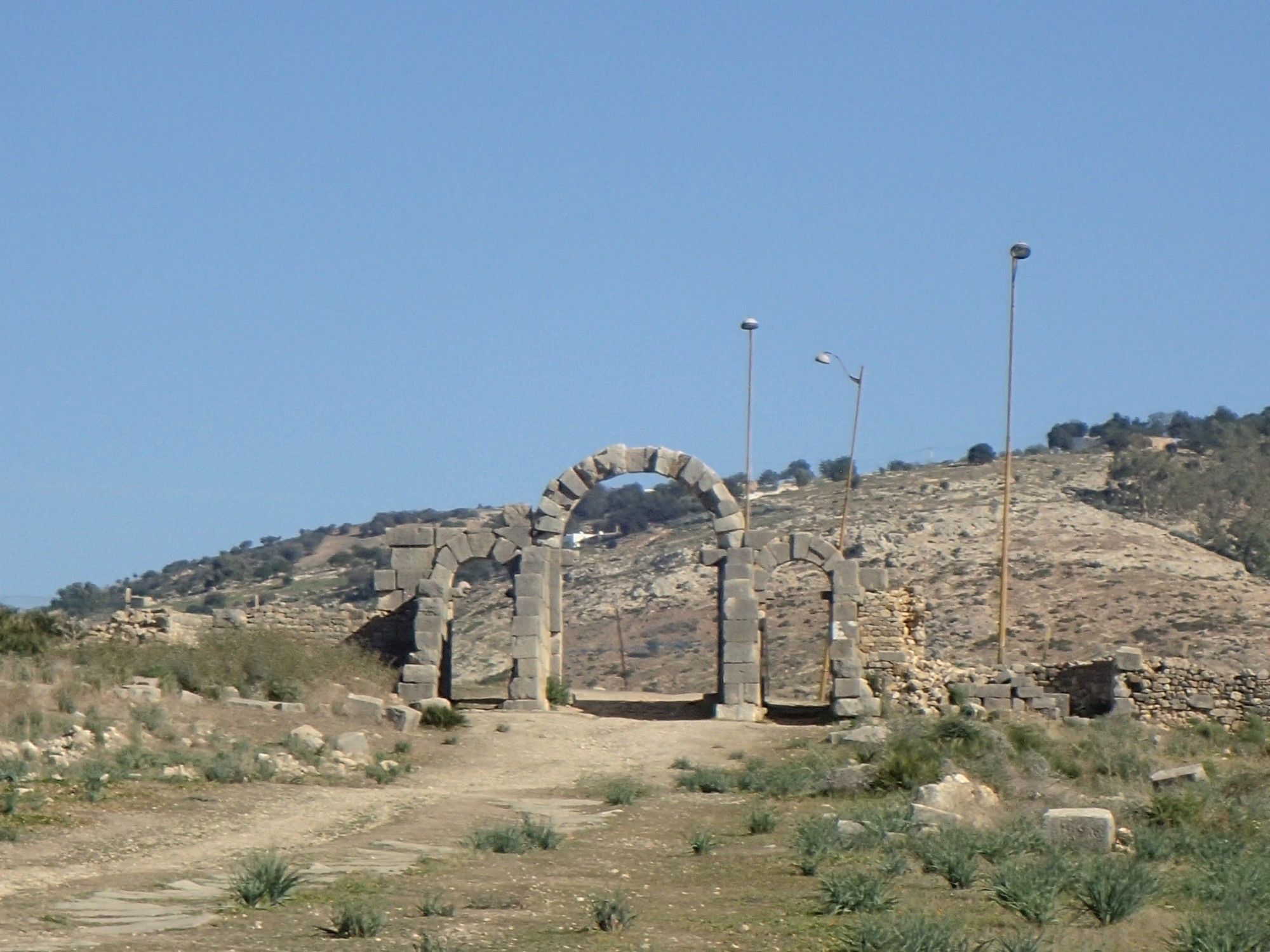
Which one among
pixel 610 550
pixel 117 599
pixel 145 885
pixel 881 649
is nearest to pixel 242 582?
pixel 117 599

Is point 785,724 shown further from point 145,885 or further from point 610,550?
point 610,550

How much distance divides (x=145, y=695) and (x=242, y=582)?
162ft

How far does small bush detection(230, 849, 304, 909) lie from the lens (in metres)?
11.4

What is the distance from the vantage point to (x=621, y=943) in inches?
409

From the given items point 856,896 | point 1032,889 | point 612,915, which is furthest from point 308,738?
point 1032,889

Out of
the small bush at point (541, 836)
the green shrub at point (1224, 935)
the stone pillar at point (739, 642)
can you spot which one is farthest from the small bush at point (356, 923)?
the stone pillar at point (739, 642)

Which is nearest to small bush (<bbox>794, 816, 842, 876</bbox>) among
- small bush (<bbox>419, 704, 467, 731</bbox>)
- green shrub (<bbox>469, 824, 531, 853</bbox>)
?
green shrub (<bbox>469, 824, 531, 853</bbox>)

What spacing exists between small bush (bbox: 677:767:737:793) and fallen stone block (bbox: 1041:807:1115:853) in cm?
663

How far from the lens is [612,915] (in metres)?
10.8

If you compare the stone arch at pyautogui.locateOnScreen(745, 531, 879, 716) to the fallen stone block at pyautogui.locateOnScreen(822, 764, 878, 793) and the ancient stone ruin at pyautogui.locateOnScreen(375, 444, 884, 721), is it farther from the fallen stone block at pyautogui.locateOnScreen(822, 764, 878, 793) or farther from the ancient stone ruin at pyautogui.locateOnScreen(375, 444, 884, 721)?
the fallen stone block at pyautogui.locateOnScreen(822, 764, 878, 793)

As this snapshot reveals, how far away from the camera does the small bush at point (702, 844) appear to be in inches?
583

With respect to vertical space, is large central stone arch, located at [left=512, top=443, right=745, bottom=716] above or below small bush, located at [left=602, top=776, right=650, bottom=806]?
above

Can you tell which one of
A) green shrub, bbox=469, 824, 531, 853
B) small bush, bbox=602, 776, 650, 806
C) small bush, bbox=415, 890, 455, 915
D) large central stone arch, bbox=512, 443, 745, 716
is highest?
large central stone arch, bbox=512, 443, 745, 716

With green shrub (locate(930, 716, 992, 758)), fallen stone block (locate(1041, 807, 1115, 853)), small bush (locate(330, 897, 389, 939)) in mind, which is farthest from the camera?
green shrub (locate(930, 716, 992, 758))
